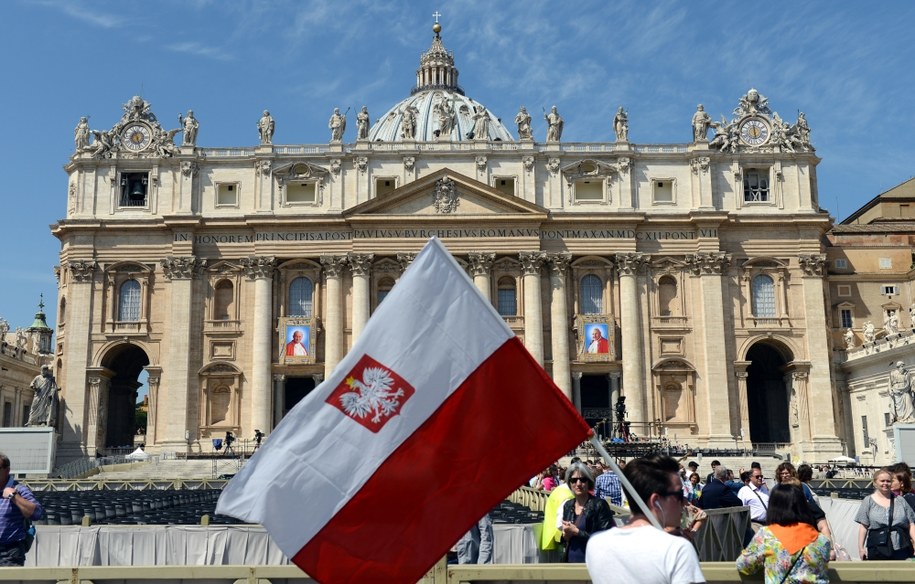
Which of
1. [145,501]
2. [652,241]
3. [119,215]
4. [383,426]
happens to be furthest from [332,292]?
[383,426]

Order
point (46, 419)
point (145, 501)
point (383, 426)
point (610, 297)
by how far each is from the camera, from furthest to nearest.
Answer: point (610, 297)
point (46, 419)
point (145, 501)
point (383, 426)

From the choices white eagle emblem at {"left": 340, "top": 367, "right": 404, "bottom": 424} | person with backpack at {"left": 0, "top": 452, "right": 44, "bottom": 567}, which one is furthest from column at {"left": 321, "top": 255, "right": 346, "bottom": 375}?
white eagle emblem at {"left": 340, "top": 367, "right": 404, "bottom": 424}

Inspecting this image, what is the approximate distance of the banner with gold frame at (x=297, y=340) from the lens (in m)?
57.9

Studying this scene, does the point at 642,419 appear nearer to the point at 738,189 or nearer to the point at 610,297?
the point at 610,297

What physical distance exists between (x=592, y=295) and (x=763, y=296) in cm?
1078

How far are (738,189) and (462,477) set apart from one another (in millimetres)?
57674

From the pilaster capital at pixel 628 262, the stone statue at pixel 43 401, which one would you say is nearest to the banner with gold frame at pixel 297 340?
the stone statue at pixel 43 401

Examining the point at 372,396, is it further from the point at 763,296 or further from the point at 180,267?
the point at 763,296

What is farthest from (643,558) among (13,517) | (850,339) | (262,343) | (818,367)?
(850,339)

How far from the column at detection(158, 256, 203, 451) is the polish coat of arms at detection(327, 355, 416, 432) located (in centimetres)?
5255

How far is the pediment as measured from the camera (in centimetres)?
5812

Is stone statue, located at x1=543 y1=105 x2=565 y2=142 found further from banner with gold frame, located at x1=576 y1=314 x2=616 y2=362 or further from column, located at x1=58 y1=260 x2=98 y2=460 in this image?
column, located at x1=58 y1=260 x2=98 y2=460

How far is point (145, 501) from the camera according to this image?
75.9 feet

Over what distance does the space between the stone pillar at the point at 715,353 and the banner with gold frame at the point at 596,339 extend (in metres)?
5.76
